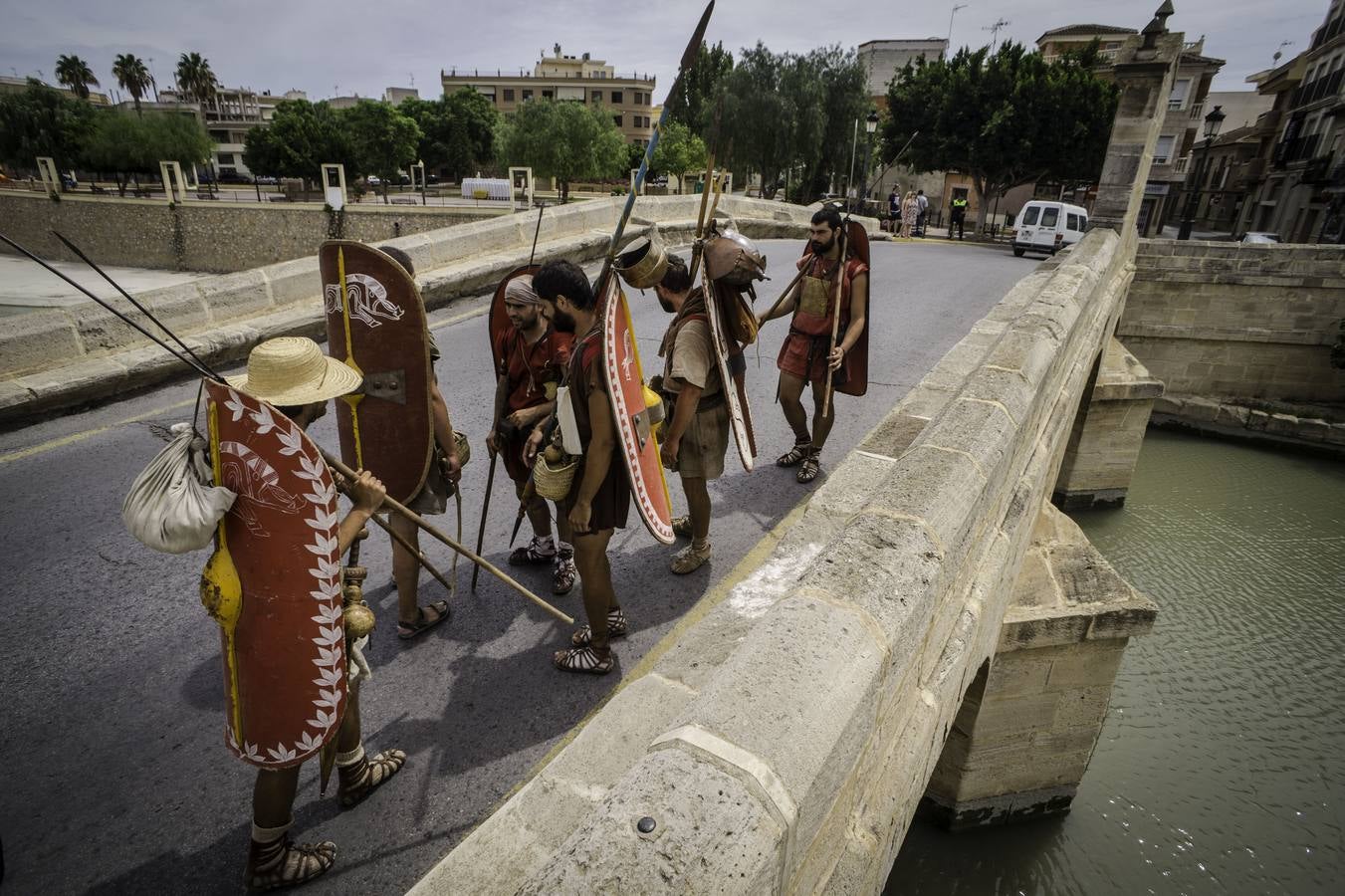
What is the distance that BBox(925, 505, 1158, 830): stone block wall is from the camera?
14.5ft

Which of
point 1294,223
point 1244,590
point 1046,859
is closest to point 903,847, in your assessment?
point 1046,859

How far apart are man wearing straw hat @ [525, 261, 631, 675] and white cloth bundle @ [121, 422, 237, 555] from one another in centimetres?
121

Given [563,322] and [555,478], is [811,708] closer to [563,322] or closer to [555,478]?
[555,478]

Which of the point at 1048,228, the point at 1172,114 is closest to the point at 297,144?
the point at 1048,228

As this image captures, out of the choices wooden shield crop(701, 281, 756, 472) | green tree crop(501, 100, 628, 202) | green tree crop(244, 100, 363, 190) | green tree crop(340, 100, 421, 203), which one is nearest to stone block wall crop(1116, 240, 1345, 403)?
wooden shield crop(701, 281, 756, 472)

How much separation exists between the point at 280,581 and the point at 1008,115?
29630 mm

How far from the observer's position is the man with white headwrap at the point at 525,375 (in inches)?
131

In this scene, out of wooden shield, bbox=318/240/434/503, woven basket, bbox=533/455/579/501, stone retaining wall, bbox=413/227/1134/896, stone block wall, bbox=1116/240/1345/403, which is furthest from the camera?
stone block wall, bbox=1116/240/1345/403

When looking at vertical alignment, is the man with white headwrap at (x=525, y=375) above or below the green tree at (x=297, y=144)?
below

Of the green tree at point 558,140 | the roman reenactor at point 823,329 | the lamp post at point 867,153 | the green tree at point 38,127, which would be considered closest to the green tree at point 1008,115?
the green tree at point 558,140

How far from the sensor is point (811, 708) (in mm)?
1388

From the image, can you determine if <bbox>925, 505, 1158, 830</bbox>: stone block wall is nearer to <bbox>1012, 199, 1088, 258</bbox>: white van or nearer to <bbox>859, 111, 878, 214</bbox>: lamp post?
<bbox>859, 111, 878, 214</bbox>: lamp post

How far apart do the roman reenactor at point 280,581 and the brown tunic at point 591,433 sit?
2.61 ft

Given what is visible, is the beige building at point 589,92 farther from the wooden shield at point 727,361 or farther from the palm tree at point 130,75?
the wooden shield at point 727,361
